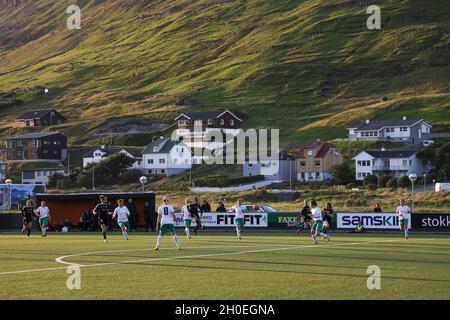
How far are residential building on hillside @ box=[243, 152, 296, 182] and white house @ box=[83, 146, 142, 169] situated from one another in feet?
72.2

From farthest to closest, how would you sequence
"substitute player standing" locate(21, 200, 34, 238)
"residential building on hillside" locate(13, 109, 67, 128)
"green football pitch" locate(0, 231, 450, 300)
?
"residential building on hillside" locate(13, 109, 67, 128) < "substitute player standing" locate(21, 200, 34, 238) < "green football pitch" locate(0, 231, 450, 300)

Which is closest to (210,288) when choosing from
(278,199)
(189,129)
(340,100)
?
(278,199)

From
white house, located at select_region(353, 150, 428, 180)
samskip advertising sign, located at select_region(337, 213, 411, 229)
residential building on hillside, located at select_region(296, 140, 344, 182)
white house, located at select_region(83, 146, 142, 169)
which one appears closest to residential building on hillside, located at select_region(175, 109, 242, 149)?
white house, located at select_region(83, 146, 142, 169)

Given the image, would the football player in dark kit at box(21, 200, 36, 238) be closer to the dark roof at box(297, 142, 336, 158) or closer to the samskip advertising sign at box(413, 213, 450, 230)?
the samskip advertising sign at box(413, 213, 450, 230)

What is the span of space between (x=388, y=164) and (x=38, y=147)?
6587cm

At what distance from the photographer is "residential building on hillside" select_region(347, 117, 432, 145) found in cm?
13900

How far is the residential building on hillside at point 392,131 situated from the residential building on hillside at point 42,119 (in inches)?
2721

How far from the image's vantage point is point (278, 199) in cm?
9319

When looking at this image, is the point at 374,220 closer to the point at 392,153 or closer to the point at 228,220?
the point at 228,220

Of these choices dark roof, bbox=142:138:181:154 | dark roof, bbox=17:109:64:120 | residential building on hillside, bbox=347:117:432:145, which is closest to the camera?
dark roof, bbox=142:138:181:154

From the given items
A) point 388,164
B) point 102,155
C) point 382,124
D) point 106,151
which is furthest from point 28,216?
point 382,124

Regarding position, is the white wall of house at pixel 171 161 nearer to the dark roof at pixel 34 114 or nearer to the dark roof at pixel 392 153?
the dark roof at pixel 392 153

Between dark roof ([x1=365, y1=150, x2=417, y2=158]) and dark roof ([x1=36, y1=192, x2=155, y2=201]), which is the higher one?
dark roof ([x1=365, y1=150, x2=417, y2=158])

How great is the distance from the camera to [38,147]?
156 metres
